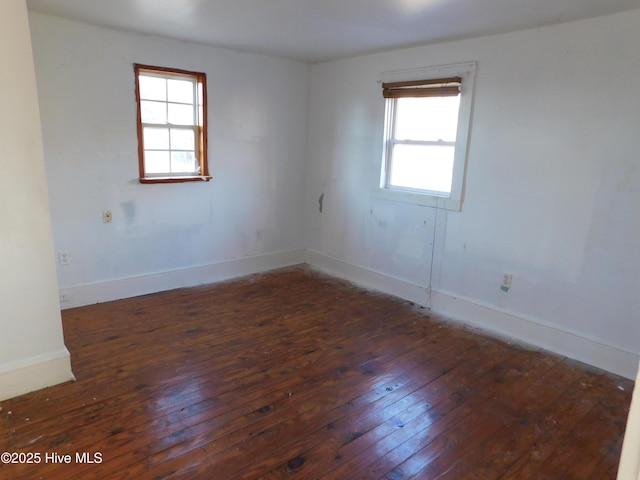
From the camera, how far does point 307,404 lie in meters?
2.52

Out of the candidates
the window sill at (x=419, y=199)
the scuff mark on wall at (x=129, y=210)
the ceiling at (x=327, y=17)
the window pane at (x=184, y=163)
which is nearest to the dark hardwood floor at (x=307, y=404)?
the scuff mark on wall at (x=129, y=210)

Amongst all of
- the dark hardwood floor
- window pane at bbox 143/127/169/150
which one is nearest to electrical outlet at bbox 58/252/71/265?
the dark hardwood floor

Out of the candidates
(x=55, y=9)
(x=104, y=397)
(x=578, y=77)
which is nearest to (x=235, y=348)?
(x=104, y=397)

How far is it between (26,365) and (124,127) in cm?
224

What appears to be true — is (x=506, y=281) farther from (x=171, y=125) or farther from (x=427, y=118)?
(x=171, y=125)

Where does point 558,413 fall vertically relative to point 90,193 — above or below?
below

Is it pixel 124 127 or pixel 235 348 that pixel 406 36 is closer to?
pixel 124 127

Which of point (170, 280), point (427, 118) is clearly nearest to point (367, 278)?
point (427, 118)

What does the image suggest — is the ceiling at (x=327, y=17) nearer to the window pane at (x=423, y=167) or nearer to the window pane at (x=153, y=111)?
the window pane at (x=153, y=111)

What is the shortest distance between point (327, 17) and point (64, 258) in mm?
2998

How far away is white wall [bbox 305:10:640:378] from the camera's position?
2924mm

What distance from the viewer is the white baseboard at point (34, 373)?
245cm

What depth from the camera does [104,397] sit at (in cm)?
250

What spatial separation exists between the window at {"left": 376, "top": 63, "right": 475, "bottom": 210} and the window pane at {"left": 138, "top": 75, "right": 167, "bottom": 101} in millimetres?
2169
